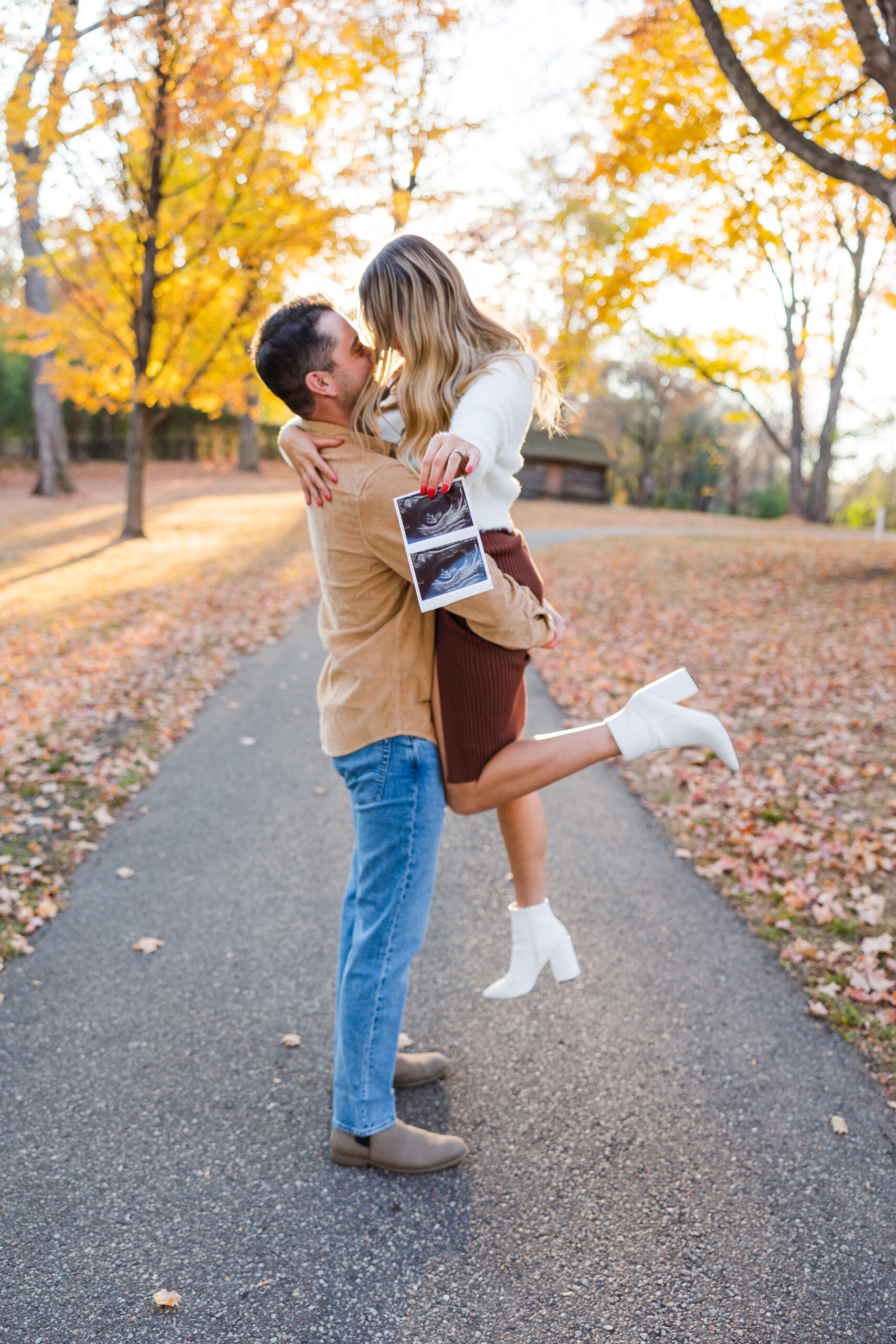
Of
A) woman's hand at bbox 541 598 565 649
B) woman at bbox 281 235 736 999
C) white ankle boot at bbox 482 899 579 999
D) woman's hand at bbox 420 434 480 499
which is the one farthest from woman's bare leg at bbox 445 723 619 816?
woman's hand at bbox 420 434 480 499

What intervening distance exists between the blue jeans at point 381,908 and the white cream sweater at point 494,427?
0.64 meters

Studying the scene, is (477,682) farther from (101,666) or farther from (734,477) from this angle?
(734,477)

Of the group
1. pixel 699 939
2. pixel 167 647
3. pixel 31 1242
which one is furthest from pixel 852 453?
pixel 31 1242

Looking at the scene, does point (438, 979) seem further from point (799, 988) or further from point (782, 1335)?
point (782, 1335)

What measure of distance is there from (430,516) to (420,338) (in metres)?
0.45

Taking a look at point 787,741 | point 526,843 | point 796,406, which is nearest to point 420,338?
point 526,843

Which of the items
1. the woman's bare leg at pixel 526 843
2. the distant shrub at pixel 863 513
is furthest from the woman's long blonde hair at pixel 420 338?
the distant shrub at pixel 863 513

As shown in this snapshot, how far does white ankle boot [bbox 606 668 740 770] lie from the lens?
237 cm

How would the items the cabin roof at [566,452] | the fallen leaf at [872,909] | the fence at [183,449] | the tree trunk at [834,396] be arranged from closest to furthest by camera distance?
the fallen leaf at [872,909] → the tree trunk at [834,396] → the fence at [183,449] → the cabin roof at [566,452]

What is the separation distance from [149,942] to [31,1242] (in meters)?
1.49

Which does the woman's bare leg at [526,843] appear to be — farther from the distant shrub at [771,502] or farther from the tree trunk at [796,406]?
the distant shrub at [771,502]

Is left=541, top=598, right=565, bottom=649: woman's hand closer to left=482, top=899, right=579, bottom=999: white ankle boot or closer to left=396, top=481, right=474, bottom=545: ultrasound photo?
left=396, top=481, right=474, bottom=545: ultrasound photo

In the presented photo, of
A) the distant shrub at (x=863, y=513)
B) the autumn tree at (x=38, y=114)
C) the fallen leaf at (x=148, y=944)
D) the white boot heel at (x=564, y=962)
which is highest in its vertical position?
the autumn tree at (x=38, y=114)

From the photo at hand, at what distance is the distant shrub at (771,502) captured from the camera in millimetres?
43094
